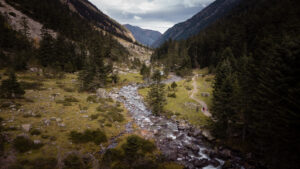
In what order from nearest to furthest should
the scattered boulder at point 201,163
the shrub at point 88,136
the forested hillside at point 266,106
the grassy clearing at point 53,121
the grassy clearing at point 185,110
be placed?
the forested hillside at point 266,106
the grassy clearing at point 53,121
the scattered boulder at point 201,163
the shrub at point 88,136
the grassy clearing at point 185,110

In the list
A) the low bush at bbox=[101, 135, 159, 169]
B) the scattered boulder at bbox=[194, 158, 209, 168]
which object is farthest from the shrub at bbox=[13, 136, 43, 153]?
the scattered boulder at bbox=[194, 158, 209, 168]

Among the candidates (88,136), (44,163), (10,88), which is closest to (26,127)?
(44,163)

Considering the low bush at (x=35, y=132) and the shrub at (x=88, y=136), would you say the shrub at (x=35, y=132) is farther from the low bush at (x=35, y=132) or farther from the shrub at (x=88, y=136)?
the shrub at (x=88, y=136)

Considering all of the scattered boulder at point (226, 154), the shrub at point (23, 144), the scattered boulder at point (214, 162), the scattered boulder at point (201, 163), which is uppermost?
the shrub at point (23, 144)

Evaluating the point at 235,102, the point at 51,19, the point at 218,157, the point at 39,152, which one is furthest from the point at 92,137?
the point at 51,19

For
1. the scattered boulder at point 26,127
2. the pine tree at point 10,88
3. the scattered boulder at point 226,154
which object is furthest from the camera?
the pine tree at point 10,88

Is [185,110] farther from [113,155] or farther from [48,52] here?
[48,52]

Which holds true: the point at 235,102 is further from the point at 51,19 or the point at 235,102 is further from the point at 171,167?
the point at 51,19

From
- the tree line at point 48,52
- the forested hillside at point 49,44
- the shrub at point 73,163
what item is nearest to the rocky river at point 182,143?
the shrub at point 73,163
